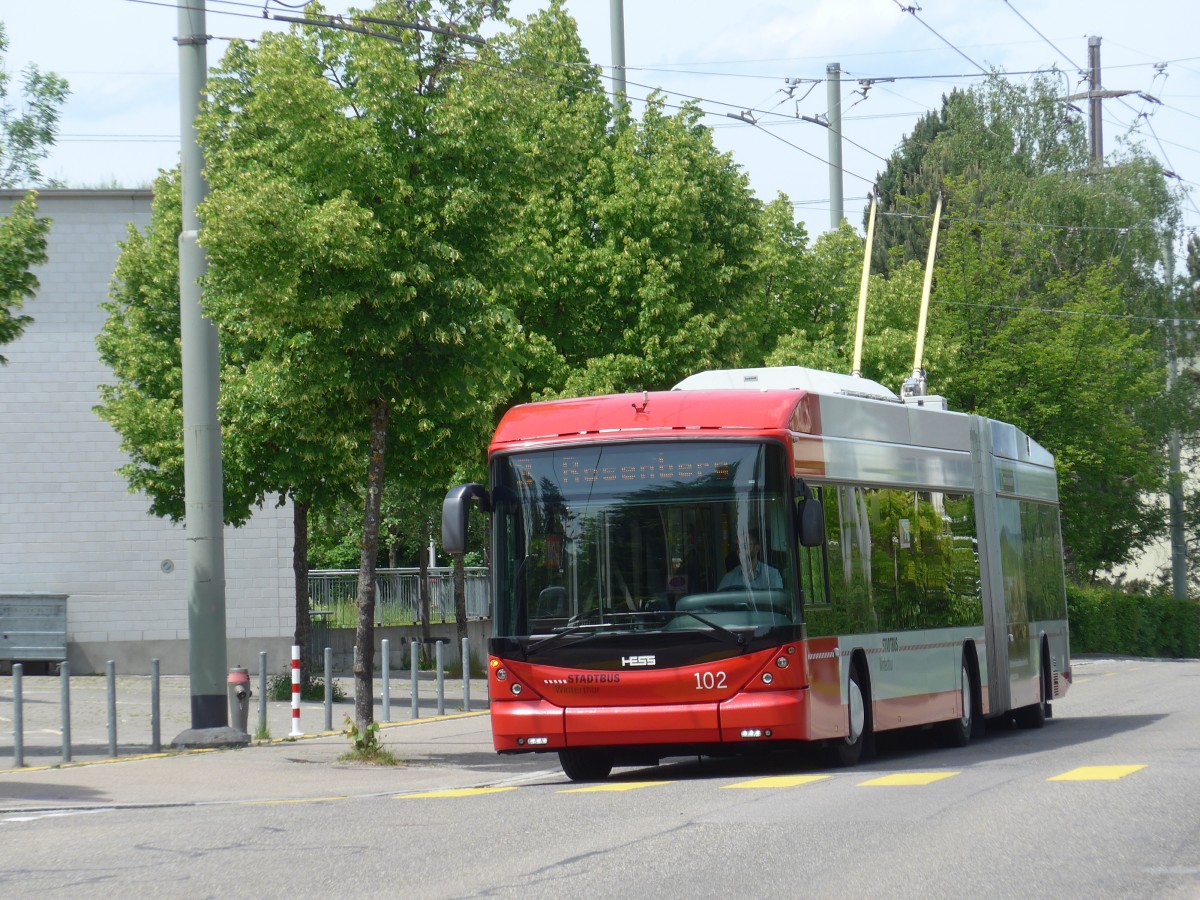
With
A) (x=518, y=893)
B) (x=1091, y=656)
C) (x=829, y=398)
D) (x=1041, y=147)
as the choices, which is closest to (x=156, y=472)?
(x=829, y=398)

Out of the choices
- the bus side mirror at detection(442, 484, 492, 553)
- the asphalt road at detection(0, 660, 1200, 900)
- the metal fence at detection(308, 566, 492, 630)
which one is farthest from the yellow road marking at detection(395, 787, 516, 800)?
the metal fence at detection(308, 566, 492, 630)

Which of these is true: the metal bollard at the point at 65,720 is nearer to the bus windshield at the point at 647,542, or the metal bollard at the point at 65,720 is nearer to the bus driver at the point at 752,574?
the bus windshield at the point at 647,542

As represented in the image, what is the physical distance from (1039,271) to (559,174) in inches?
1520

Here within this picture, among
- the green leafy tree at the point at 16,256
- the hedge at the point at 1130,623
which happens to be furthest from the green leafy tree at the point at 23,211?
the hedge at the point at 1130,623

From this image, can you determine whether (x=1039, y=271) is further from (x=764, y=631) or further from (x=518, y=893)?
(x=518, y=893)

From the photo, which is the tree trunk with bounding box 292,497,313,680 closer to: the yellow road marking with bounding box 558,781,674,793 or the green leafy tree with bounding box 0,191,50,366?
the green leafy tree with bounding box 0,191,50,366

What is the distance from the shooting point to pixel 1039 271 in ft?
177

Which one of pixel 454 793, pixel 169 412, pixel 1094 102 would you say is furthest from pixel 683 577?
pixel 1094 102

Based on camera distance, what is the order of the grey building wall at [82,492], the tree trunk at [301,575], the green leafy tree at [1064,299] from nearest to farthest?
1. the tree trunk at [301,575]
2. the grey building wall at [82,492]
3. the green leafy tree at [1064,299]

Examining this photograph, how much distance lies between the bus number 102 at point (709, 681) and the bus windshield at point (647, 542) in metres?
0.29

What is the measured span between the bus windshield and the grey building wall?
18644 mm

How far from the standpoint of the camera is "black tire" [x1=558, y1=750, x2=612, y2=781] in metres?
14.7

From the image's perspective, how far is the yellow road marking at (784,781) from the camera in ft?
41.7

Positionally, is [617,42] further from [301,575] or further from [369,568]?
[369,568]
